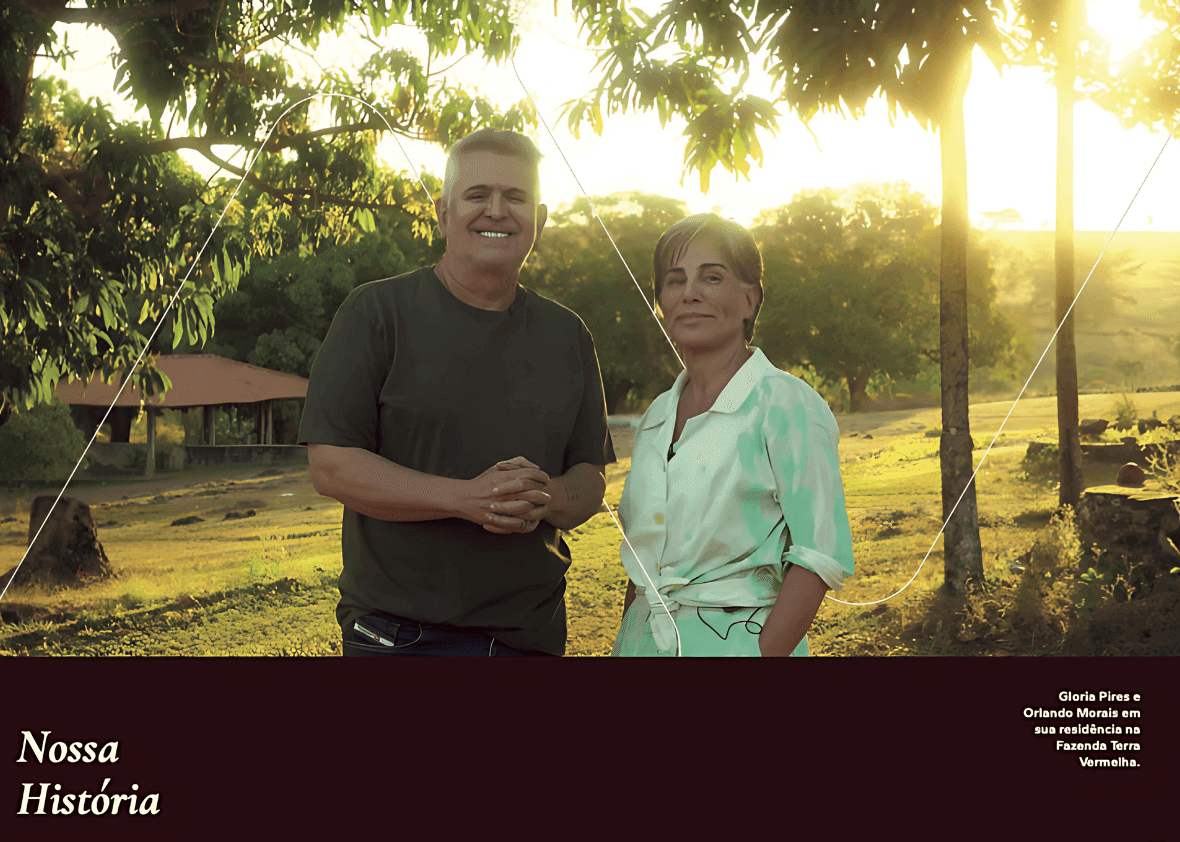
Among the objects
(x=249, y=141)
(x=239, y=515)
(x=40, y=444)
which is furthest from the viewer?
(x=239, y=515)

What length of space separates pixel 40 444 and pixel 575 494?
513 cm

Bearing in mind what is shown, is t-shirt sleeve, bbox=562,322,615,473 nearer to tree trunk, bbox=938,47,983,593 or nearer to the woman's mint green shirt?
the woman's mint green shirt

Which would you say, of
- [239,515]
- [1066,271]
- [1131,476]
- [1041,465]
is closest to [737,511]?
[1066,271]

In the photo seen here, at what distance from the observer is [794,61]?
4.12 m

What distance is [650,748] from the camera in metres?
2.07

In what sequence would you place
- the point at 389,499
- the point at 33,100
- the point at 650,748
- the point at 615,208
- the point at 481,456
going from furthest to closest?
the point at 33,100 < the point at 615,208 < the point at 650,748 < the point at 481,456 < the point at 389,499

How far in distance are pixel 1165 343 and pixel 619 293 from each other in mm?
3442

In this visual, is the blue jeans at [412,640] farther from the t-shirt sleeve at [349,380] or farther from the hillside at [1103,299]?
the hillside at [1103,299]

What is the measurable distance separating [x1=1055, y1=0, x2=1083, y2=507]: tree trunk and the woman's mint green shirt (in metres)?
3.83

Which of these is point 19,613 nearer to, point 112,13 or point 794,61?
point 112,13

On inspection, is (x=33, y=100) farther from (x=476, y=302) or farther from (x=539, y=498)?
(x=539, y=498)

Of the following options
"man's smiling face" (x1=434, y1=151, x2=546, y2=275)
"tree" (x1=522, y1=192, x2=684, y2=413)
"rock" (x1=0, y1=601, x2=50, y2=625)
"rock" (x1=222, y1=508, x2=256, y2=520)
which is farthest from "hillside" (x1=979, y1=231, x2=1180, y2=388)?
"rock" (x1=0, y1=601, x2=50, y2=625)

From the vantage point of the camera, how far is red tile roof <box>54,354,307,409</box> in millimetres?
5016

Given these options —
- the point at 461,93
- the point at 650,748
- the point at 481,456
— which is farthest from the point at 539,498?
the point at 461,93
